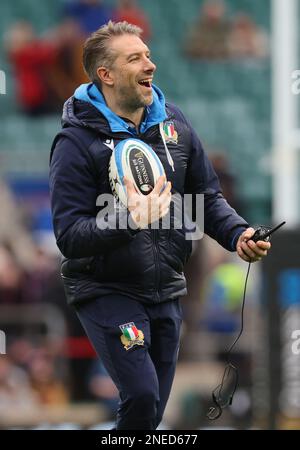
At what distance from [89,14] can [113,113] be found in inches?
362

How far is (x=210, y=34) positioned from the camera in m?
15.3

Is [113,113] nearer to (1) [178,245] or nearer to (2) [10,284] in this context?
(1) [178,245]

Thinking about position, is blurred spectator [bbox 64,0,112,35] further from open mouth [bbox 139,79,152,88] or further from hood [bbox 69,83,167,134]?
open mouth [bbox 139,79,152,88]

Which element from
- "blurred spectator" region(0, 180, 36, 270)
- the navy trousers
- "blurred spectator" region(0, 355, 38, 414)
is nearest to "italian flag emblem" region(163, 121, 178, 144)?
the navy trousers

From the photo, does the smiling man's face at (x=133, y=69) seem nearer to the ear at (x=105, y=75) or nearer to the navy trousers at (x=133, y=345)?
the ear at (x=105, y=75)

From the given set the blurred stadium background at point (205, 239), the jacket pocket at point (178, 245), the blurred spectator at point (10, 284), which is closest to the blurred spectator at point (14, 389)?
the blurred stadium background at point (205, 239)

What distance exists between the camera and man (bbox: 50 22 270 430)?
516cm

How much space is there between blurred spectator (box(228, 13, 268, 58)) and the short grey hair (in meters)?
10.1

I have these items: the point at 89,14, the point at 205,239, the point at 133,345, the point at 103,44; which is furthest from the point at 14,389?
the point at 103,44

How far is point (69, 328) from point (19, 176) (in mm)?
3487

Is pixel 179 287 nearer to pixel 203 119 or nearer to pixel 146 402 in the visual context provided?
pixel 146 402

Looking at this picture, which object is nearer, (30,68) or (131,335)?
(131,335)

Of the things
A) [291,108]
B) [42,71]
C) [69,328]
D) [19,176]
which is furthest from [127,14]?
[69,328]

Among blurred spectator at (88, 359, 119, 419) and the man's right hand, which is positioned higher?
the man's right hand
